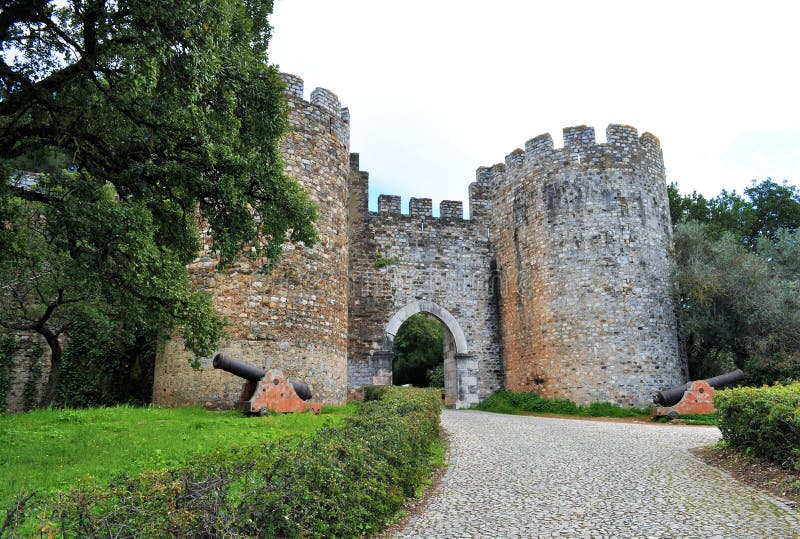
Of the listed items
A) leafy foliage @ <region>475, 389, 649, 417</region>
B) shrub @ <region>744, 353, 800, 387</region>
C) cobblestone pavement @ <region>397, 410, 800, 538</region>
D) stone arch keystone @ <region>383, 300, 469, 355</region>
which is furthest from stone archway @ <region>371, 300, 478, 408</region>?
cobblestone pavement @ <region>397, 410, 800, 538</region>

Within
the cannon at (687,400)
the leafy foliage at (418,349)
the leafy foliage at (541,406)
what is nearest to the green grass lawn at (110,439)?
the leafy foliage at (541,406)

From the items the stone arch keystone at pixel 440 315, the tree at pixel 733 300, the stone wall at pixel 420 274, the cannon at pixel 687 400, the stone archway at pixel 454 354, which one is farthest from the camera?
the stone arch keystone at pixel 440 315

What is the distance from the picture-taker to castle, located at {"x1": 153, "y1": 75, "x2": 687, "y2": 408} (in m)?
11.3

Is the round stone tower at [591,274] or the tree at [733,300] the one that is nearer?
the tree at [733,300]

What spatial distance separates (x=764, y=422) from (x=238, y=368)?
7.86 metres

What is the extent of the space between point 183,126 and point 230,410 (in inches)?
231

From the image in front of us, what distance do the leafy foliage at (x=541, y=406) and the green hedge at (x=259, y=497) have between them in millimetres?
10373

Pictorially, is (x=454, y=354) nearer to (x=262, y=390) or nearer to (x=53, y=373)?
(x=262, y=390)

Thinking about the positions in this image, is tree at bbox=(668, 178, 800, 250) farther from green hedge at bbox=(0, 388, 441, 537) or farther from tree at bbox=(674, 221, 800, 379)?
green hedge at bbox=(0, 388, 441, 537)

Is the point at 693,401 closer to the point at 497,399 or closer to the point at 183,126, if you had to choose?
the point at 497,399

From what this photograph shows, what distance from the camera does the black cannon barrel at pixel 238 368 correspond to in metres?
9.43

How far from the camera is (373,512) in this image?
4160 millimetres

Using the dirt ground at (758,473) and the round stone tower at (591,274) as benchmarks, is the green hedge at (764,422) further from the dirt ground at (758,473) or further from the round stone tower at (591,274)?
the round stone tower at (591,274)

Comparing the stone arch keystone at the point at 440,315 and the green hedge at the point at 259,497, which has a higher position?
the stone arch keystone at the point at 440,315
